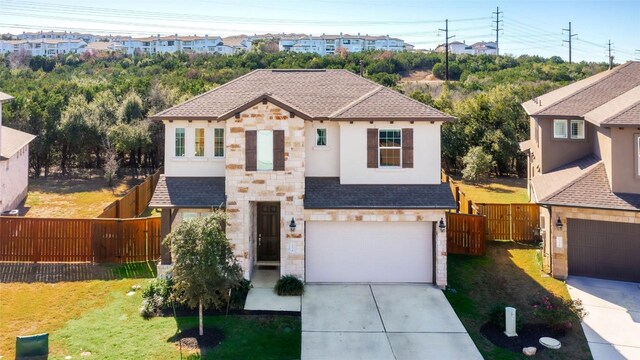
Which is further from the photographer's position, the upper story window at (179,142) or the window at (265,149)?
the upper story window at (179,142)

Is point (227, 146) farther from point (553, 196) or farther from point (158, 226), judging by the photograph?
point (553, 196)

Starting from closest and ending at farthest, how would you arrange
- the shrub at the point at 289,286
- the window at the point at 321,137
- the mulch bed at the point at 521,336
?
the mulch bed at the point at 521,336, the shrub at the point at 289,286, the window at the point at 321,137

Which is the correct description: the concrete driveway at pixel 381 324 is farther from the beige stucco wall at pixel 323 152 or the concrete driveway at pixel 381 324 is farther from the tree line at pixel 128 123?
the tree line at pixel 128 123

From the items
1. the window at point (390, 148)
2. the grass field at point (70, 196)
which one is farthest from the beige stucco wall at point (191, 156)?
the grass field at point (70, 196)

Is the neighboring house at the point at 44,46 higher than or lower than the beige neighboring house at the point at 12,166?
higher

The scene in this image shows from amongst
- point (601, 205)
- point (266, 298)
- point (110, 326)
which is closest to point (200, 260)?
point (110, 326)

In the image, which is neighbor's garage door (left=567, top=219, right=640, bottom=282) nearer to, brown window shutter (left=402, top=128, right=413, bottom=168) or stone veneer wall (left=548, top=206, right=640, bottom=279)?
stone veneer wall (left=548, top=206, right=640, bottom=279)

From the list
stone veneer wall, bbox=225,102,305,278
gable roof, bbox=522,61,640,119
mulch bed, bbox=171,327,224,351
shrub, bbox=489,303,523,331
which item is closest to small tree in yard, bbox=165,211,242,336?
mulch bed, bbox=171,327,224,351
